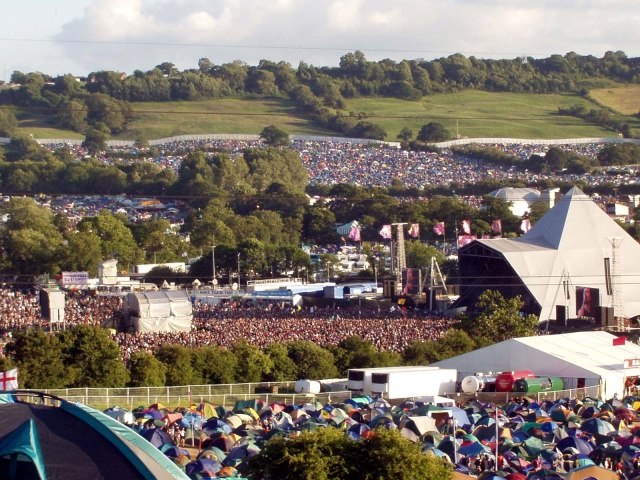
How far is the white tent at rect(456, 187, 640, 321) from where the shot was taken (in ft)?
132

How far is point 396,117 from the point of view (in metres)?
128

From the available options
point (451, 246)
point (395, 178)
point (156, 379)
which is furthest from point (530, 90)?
point (156, 379)

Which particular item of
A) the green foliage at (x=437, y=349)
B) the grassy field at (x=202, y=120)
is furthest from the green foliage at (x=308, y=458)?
the grassy field at (x=202, y=120)

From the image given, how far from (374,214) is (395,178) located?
23322mm

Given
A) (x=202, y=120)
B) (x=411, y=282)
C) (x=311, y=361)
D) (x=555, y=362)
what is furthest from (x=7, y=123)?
(x=555, y=362)

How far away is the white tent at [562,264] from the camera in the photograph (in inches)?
1582

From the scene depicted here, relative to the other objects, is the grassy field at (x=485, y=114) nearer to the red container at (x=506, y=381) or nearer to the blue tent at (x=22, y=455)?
the red container at (x=506, y=381)

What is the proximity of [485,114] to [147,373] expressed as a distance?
109615 mm

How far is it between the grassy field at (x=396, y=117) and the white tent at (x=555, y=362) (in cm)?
9220

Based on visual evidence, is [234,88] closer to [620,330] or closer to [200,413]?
[620,330]

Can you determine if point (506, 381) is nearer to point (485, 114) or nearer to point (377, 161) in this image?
point (377, 161)

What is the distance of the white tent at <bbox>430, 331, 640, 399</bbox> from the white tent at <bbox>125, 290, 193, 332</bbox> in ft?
34.3

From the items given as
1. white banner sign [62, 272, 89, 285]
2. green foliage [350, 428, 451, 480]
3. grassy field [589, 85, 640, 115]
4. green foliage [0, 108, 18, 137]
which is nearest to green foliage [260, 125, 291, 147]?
green foliage [0, 108, 18, 137]

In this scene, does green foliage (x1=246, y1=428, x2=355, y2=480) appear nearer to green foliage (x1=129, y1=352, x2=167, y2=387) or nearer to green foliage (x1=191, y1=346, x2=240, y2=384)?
green foliage (x1=129, y1=352, x2=167, y2=387)
